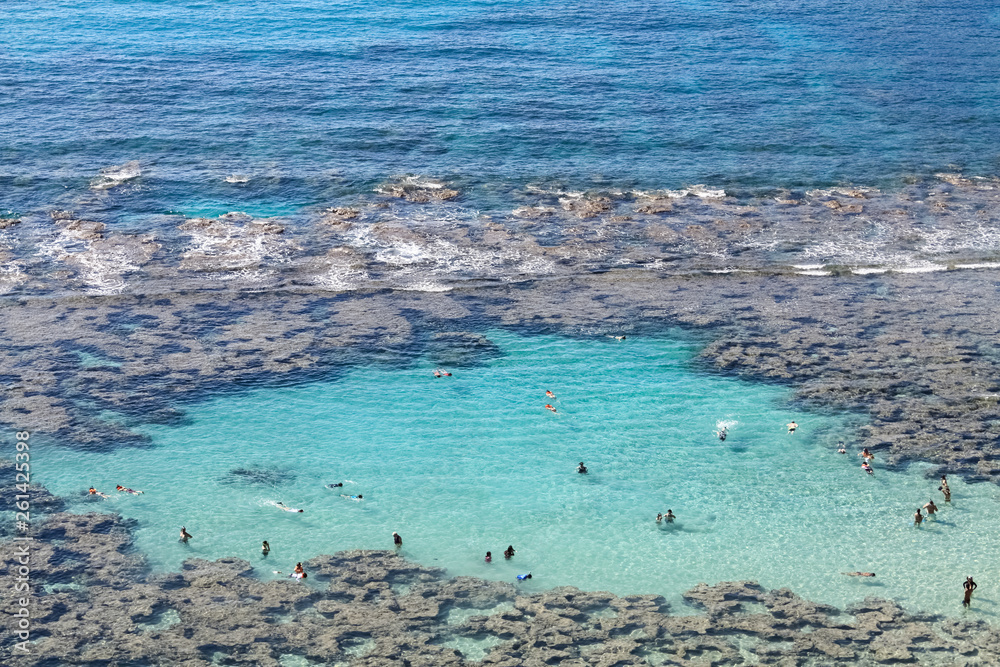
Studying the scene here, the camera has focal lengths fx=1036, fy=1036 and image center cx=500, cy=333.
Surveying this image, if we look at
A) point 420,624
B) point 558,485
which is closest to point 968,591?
point 558,485

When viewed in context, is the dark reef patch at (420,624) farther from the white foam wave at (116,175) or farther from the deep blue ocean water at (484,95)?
the white foam wave at (116,175)

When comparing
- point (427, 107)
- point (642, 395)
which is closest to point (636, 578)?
point (642, 395)

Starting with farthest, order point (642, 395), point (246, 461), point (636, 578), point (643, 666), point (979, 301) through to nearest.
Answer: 1. point (979, 301)
2. point (642, 395)
3. point (246, 461)
4. point (636, 578)
5. point (643, 666)

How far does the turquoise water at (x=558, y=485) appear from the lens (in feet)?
156

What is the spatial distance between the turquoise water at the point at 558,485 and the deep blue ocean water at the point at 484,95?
93.2ft

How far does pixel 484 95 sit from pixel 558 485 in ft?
200

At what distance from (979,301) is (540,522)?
122 feet

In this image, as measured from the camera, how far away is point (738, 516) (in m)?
50.5

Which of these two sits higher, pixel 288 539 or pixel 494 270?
pixel 494 270

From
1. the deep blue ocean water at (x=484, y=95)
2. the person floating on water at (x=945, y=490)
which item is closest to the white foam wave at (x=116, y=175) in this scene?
the deep blue ocean water at (x=484, y=95)

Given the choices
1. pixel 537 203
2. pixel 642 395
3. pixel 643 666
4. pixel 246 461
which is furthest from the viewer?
pixel 537 203

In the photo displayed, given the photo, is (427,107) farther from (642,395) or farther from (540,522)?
(540,522)

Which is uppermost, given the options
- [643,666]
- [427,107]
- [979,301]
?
[427,107]

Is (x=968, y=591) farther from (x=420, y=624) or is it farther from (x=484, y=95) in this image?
(x=484, y=95)
